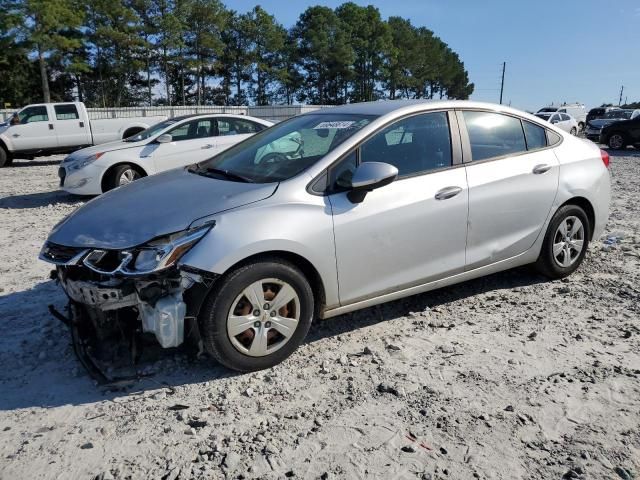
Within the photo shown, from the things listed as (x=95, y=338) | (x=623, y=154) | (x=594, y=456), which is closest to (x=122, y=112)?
(x=623, y=154)

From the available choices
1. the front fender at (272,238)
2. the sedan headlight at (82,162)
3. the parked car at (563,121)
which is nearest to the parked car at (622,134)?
the parked car at (563,121)

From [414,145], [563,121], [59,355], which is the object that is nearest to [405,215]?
[414,145]

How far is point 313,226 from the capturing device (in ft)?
11.5

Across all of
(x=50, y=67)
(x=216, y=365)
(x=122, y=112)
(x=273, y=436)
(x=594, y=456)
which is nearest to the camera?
(x=594, y=456)

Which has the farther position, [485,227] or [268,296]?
[485,227]

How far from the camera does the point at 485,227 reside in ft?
14.2

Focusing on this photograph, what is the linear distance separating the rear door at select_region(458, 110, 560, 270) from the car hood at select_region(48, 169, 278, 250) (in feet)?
5.51

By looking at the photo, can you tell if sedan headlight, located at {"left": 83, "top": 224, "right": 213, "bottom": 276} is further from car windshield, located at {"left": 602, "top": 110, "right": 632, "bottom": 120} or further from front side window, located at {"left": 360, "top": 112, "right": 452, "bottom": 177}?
car windshield, located at {"left": 602, "top": 110, "right": 632, "bottom": 120}

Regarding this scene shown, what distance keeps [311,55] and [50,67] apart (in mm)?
25402

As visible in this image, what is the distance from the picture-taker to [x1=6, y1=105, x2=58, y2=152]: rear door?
16016mm

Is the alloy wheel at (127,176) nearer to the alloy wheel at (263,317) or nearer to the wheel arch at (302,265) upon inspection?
the wheel arch at (302,265)

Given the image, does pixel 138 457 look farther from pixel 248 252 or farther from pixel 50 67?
pixel 50 67

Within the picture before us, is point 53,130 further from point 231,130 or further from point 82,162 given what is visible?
point 231,130

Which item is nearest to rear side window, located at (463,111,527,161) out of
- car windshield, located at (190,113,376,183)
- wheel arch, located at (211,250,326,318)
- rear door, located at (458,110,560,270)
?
rear door, located at (458,110,560,270)
